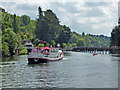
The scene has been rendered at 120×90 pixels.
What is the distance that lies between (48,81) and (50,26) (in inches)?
5726

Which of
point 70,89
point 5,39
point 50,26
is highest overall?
point 50,26

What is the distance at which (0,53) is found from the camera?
95062 mm

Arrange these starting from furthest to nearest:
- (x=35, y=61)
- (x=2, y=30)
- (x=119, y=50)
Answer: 1. (x=119, y=50)
2. (x=2, y=30)
3. (x=35, y=61)

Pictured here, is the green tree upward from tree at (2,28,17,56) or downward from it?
downward

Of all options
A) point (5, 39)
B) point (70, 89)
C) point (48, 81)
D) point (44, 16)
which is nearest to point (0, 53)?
point (5, 39)

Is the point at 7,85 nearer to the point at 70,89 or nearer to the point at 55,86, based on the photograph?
the point at 55,86

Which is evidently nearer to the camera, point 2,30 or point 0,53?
point 0,53

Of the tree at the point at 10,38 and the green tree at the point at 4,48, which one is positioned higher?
the tree at the point at 10,38

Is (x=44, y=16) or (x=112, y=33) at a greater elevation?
(x=44, y=16)

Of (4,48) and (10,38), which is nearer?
(4,48)

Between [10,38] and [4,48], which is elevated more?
[10,38]

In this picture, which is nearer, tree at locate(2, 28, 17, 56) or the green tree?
the green tree

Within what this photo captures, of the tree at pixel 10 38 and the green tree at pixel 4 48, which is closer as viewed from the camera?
the green tree at pixel 4 48

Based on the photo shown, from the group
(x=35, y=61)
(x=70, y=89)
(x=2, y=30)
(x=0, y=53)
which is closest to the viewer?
(x=70, y=89)
